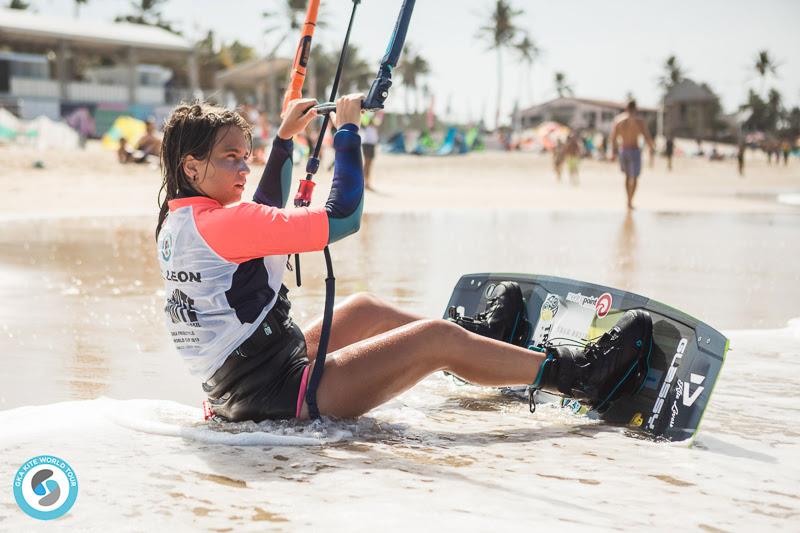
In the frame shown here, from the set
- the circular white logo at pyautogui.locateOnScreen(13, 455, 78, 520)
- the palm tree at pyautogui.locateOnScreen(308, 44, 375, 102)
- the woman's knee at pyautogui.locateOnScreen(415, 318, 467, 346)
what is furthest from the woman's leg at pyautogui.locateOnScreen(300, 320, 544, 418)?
the palm tree at pyautogui.locateOnScreen(308, 44, 375, 102)

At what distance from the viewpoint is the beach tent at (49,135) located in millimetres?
26711

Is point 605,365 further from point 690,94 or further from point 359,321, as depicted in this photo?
point 690,94

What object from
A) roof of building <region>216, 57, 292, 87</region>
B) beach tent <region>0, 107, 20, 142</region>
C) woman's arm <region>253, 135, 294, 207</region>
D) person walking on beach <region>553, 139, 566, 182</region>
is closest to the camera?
woman's arm <region>253, 135, 294, 207</region>

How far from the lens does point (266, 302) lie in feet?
10.4

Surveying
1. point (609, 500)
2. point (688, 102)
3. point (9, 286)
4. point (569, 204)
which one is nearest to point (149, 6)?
point (688, 102)

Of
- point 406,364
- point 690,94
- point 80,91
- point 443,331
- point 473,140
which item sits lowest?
point 406,364

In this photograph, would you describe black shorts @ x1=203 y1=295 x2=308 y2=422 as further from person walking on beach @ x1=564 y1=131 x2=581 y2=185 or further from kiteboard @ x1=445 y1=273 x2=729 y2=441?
A: person walking on beach @ x1=564 y1=131 x2=581 y2=185

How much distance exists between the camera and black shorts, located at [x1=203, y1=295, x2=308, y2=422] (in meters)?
3.16

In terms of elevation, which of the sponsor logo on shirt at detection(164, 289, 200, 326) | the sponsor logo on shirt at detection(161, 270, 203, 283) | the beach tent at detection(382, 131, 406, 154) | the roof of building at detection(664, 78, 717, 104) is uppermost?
the roof of building at detection(664, 78, 717, 104)

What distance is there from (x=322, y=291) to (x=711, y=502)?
14.4 feet

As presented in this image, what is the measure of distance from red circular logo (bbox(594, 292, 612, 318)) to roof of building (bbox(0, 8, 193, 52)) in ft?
113

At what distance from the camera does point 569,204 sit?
17.8m

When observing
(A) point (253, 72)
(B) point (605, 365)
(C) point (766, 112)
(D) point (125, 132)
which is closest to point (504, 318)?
(B) point (605, 365)

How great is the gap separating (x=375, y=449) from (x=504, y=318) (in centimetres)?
111
